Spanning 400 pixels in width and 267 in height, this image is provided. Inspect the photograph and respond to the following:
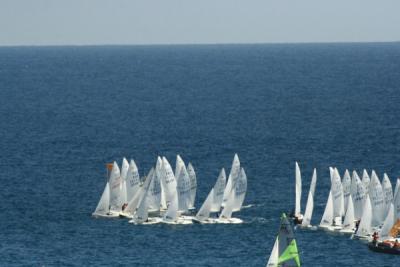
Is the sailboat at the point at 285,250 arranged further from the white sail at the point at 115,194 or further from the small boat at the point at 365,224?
the white sail at the point at 115,194

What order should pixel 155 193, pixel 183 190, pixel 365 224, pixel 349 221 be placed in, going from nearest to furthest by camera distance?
pixel 365 224 → pixel 349 221 → pixel 155 193 → pixel 183 190

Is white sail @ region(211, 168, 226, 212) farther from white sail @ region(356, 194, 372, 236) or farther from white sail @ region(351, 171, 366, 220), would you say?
white sail @ region(356, 194, 372, 236)

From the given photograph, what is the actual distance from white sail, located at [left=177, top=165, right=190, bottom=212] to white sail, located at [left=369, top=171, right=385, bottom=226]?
2227 cm

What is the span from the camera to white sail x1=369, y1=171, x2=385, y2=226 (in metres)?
133

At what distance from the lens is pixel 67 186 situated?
537 feet

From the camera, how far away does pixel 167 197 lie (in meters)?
145

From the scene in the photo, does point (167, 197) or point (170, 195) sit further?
point (167, 197)

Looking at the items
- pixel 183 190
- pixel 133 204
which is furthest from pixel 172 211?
pixel 133 204

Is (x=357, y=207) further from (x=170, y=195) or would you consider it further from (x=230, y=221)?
(x=170, y=195)

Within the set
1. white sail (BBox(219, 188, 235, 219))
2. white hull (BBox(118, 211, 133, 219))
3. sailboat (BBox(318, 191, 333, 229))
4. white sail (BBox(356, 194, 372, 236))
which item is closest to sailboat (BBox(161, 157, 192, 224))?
white sail (BBox(219, 188, 235, 219))

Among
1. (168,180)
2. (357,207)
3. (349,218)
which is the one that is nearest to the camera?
(349,218)

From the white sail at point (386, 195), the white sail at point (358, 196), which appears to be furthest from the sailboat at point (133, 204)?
the white sail at point (386, 195)

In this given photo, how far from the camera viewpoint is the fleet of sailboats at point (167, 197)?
455 feet

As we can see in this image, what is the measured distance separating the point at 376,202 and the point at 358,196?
3444 mm
